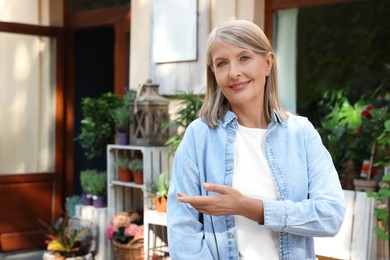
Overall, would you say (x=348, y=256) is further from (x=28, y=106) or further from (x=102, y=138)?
(x=28, y=106)

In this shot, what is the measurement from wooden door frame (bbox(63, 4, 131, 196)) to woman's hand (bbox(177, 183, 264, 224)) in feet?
16.1

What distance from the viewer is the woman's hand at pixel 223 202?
1726mm

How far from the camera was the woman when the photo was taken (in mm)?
1804

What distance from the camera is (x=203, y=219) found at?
1.86 meters

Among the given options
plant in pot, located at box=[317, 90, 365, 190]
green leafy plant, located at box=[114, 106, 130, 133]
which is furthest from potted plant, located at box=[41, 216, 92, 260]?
plant in pot, located at box=[317, 90, 365, 190]

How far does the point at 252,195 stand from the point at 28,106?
17.7ft

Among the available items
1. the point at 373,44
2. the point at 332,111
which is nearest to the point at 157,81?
the point at 332,111

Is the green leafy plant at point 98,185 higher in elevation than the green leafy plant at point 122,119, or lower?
lower

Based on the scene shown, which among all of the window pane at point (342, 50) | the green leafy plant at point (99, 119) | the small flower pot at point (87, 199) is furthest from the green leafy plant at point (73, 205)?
the window pane at point (342, 50)

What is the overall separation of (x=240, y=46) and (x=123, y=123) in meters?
3.94

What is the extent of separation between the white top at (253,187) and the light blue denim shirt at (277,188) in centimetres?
2

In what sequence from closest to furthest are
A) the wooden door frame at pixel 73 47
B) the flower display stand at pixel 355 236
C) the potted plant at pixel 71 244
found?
the flower display stand at pixel 355 236
the potted plant at pixel 71 244
the wooden door frame at pixel 73 47

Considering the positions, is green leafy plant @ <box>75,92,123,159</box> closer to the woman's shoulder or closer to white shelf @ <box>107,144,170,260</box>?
white shelf @ <box>107,144,170,260</box>

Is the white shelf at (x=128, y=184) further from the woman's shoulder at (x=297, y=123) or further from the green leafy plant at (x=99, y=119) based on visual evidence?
the woman's shoulder at (x=297, y=123)
